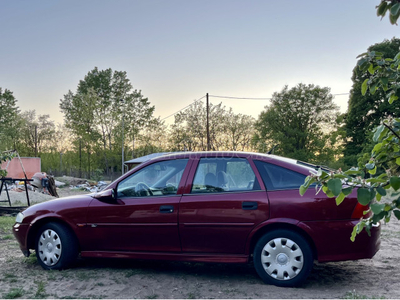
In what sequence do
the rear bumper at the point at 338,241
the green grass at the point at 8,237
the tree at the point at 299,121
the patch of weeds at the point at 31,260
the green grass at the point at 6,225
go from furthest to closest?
the tree at the point at 299,121, the green grass at the point at 6,225, the green grass at the point at 8,237, the patch of weeds at the point at 31,260, the rear bumper at the point at 338,241

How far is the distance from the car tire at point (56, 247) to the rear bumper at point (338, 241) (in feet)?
10.2

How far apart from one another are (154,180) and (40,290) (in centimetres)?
190

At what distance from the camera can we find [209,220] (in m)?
5.18

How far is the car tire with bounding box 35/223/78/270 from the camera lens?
5.75 metres

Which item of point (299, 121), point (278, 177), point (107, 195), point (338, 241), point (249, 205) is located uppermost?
point (299, 121)

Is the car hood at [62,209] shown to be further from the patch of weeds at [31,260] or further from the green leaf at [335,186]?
the green leaf at [335,186]

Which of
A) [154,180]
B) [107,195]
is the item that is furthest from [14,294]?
[154,180]

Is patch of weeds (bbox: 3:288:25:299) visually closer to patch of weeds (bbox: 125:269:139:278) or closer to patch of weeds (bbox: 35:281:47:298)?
patch of weeds (bbox: 35:281:47:298)

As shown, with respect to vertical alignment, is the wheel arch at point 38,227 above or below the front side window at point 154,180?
below

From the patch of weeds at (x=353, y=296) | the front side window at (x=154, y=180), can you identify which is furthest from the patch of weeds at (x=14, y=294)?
the patch of weeds at (x=353, y=296)

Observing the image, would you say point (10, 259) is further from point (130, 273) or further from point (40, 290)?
point (130, 273)

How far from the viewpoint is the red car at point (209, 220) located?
483cm

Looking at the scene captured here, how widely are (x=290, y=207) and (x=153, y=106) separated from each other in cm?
5222

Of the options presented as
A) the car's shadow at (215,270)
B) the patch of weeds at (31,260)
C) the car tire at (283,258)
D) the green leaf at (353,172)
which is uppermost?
the green leaf at (353,172)
